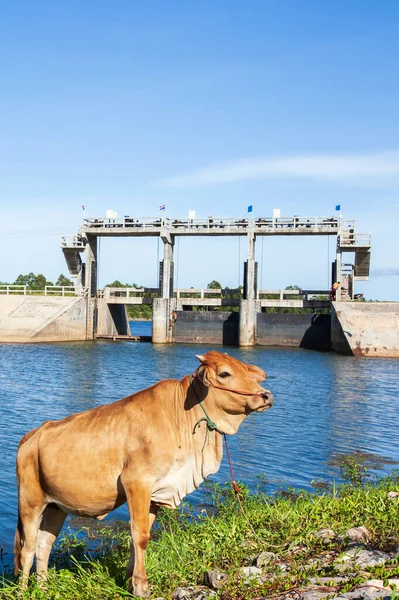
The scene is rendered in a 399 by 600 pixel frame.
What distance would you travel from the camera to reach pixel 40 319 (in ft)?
167

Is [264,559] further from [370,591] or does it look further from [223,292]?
[223,292]

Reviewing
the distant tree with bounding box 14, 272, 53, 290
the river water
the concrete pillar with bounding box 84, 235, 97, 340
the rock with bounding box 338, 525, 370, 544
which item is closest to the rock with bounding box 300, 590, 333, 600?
the rock with bounding box 338, 525, 370, 544

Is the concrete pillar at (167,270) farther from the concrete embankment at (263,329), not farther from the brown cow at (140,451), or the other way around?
the brown cow at (140,451)

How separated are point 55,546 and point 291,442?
29.3 ft

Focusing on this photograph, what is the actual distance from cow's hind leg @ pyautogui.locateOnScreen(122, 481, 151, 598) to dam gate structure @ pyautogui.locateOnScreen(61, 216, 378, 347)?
45.1 meters

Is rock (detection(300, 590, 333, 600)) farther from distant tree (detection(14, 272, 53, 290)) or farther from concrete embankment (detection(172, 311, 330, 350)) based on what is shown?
distant tree (detection(14, 272, 53, 290))

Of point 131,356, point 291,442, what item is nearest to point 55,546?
point 291,442

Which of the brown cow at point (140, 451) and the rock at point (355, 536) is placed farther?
the rock at point (355, 536)

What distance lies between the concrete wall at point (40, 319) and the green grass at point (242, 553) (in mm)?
43816

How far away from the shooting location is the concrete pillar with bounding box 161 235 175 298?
54469 millimetres

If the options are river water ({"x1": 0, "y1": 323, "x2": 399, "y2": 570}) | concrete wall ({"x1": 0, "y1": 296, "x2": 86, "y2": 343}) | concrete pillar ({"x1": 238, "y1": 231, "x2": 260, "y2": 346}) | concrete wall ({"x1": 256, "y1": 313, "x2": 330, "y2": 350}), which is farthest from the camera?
concrete wall ({"x1": 256, "y1": 313, "x2": 330, "y2": 350})

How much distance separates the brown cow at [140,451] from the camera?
15.9 ft

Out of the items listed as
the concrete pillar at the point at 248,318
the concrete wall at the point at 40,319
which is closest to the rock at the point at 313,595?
the concrete pillar at the point at 248,318

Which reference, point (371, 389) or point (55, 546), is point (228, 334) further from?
point (55, 546)
